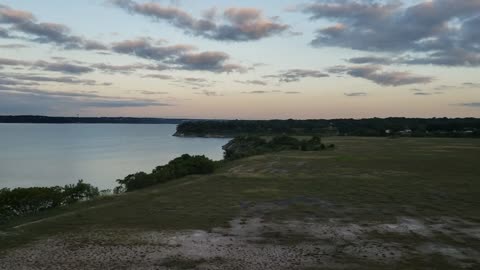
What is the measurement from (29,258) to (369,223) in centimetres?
1453

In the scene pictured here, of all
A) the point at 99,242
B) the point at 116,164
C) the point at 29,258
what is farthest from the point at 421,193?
the point at 116,164

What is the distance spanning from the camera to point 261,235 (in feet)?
59.4

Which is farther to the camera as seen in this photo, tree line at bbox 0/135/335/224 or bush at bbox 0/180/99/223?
tree line at bbox 0/135/335/224

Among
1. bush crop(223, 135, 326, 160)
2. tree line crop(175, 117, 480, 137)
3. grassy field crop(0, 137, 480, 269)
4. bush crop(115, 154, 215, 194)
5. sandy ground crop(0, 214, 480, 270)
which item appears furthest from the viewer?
tree line crop(175, 117, 480, 137)

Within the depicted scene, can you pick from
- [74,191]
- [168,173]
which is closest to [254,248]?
[74,191]

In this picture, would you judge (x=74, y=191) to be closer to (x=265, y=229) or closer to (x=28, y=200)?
(x=28, y=200)

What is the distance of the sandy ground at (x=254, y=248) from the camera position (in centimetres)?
1427

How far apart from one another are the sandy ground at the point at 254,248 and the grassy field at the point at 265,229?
0.12 ft

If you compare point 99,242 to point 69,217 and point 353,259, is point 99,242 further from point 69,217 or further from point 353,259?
point 353,259

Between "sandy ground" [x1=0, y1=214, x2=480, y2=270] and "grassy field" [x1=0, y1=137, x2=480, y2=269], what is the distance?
0.12ft

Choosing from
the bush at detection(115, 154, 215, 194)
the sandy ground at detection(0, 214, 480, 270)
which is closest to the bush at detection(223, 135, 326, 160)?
the bush at detection(115, 154, 215, 194)

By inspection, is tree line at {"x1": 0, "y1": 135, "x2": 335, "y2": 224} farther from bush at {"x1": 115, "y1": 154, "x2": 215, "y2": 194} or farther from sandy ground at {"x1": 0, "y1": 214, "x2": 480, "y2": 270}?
sandy ground at {"x1": 0, "y1": 214, "x2": 480, "y2": 270}

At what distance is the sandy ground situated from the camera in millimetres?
14273

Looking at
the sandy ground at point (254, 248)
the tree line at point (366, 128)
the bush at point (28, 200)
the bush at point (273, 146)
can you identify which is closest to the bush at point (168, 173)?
the bush at point (28, 200)
